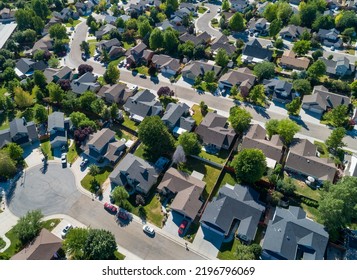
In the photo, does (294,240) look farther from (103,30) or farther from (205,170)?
(103,30)

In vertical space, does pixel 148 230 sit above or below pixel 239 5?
below

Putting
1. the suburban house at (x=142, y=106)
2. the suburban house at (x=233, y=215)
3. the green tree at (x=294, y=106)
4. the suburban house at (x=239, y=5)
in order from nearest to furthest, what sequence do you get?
the suburban house at (x=233, y=215) < the green tree at (x=294, y=106) < the suburban house at (x=142, y=106) < the suburban house at (x=239, y=5)

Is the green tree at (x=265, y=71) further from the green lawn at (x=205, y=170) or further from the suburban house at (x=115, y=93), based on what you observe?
the suburban house at (x=115, y=93)

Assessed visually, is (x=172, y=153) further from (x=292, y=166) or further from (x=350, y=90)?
(x=350, y=90)

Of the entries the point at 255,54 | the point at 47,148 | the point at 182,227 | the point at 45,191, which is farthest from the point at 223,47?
the point at 45,191

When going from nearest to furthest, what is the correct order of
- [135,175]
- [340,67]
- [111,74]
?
[135,175]
[111,74]
[340,67]

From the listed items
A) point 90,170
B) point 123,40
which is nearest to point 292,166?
point 90,170

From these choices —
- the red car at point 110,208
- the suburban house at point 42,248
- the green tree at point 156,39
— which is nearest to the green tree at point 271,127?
the red car at point 110,208
